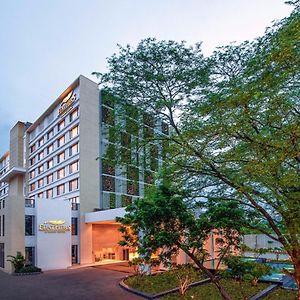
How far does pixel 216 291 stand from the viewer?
44.3ft

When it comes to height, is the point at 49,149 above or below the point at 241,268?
above

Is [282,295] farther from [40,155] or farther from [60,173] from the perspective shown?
[40,155]

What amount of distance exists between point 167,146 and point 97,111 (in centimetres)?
2318

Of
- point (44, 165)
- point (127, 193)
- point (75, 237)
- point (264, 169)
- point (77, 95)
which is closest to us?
point (264, 169)

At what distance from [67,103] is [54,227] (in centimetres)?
1341

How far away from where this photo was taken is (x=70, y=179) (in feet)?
105

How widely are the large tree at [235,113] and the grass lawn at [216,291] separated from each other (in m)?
4.45

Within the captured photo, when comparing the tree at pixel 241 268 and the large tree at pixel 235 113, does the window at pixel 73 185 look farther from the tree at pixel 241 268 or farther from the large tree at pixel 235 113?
the tree at pixel 241 268

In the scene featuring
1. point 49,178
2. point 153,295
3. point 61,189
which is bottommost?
point 153,295

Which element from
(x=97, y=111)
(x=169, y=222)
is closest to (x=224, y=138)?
(x=169, y=222)

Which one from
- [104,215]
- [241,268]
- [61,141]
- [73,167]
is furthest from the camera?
[61,141]

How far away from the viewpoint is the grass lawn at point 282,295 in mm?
12259

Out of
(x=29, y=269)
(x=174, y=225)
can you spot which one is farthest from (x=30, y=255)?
(x=174, y=225)

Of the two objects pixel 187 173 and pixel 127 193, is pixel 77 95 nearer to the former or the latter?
pixel 127 193
